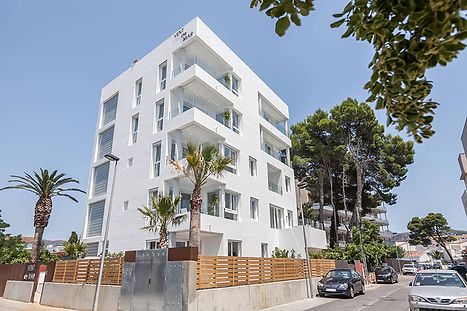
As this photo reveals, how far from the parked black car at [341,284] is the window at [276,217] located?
8.03 metres

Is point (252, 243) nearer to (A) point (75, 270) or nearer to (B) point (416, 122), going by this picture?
(A) point (75, 270)

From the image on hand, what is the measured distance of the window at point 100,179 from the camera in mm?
24569

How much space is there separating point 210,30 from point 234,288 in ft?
59.1

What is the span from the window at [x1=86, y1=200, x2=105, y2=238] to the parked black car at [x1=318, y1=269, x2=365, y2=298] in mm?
16269

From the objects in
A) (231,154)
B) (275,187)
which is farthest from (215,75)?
(275,187)

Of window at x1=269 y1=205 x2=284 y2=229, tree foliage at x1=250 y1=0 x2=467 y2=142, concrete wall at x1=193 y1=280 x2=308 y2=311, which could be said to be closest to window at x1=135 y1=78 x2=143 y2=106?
window at x1=269 y1=205 x2=284 y2=229

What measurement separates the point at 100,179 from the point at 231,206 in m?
11.6

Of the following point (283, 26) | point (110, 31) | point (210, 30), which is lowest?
point (283, 26)

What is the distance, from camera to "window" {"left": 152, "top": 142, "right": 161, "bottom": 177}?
2075cm

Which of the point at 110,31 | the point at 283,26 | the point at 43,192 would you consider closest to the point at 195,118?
the point at 110,31

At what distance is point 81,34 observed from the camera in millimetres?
13258

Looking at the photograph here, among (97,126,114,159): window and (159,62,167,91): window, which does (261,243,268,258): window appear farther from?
(97,126,114,159): window

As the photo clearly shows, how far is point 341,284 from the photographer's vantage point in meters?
17.6

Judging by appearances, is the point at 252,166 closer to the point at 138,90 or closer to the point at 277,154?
the point at 277,154
